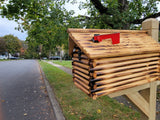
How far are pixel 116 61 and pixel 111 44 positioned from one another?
0.16 m

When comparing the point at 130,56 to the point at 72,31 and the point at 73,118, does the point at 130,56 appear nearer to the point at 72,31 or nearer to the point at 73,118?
the point at 72,31

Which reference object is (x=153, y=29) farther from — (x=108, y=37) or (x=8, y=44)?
(x=8, y=44)

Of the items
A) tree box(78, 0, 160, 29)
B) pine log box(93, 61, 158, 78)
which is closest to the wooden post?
pine log box(93, 61, 158, 78)

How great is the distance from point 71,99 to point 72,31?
360 centimetres

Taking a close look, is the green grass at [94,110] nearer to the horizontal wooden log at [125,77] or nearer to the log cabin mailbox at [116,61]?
the log cabin mailbox at [116,61]

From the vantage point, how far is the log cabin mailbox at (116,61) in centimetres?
98

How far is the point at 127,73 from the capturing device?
1.13m

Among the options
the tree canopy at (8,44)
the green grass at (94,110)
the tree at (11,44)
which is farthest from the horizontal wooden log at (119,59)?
the tree at (11,44)

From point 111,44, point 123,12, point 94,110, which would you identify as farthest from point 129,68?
point 123,12

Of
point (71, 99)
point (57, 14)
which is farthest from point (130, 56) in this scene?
point (57, 14)

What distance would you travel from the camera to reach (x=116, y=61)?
3.44 feet

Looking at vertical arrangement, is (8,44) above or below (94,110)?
above

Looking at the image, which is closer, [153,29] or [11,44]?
[153,29]

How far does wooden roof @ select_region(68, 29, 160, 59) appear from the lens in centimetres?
93
